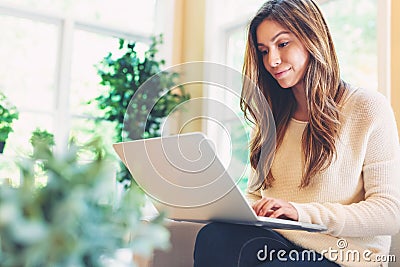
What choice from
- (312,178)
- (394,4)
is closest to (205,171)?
(312,178)

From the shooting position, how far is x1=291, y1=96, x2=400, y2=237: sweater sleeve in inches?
52.4

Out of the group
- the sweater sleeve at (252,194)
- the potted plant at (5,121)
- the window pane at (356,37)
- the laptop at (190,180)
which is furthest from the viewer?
the potted plant at (5,121)

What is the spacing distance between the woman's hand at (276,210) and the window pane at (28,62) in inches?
89.1

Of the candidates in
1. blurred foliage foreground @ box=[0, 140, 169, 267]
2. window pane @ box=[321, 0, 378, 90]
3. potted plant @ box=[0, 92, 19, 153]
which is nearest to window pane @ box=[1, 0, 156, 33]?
potted plant @ box=[0, 92, 19, 153]

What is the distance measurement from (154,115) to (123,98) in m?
0.22

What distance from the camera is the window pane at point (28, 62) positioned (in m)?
3.21

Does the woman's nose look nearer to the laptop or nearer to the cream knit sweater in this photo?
the cream knit sweater

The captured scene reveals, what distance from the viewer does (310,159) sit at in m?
1.50

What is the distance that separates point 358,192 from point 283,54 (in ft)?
1.51

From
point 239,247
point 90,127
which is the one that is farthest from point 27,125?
point 239,247

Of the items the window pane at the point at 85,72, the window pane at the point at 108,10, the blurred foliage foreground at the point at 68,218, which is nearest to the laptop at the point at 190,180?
the blurred foliage foreground at the point at 68,218

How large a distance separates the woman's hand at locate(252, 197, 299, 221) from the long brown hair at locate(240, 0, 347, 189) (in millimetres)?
187

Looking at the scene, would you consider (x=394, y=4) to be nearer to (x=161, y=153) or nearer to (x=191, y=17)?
(x=161, y=153)

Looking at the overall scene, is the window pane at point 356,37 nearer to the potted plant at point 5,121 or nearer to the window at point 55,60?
the window at point 55,60
